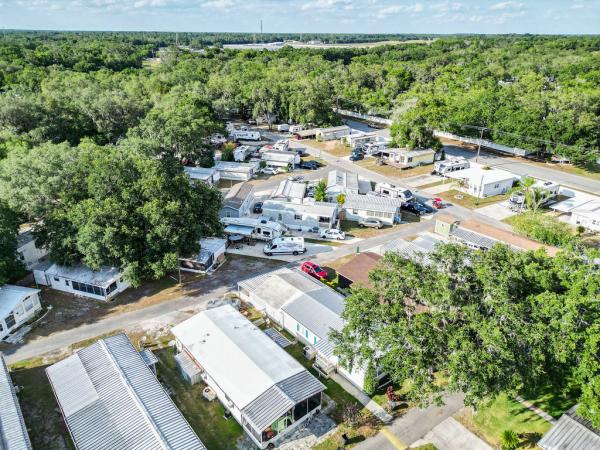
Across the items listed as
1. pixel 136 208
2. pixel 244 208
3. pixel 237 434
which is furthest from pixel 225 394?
pixel 244 208

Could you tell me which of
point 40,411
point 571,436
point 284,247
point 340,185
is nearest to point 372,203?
point 340,185

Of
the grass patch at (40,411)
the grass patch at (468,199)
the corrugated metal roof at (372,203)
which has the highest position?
the corrugated metal roof at (372,203)

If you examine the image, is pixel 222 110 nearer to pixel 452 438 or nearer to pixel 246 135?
pixel 246 135

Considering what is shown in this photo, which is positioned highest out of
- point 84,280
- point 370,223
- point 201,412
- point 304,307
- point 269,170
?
point 304,307

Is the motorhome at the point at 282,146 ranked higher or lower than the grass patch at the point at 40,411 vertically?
higher

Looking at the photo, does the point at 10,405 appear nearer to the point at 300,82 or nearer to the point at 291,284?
the point at 291,284

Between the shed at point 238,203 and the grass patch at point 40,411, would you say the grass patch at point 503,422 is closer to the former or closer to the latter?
the grass patch at point 40,411

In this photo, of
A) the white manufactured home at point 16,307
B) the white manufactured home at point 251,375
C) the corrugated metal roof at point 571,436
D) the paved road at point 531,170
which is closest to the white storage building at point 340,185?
the paved road at point 531,170
